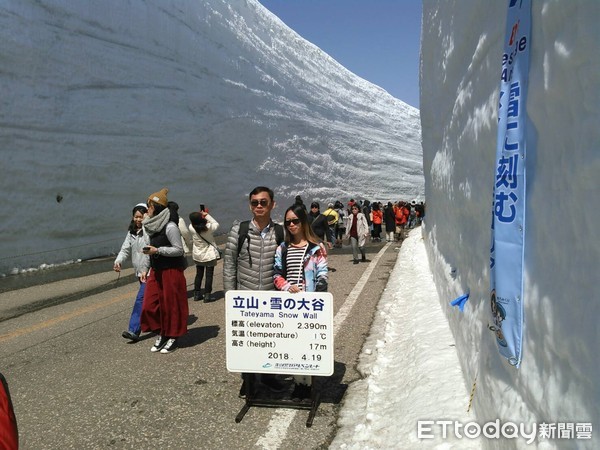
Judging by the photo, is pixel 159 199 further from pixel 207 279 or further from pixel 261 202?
pixel 207 279

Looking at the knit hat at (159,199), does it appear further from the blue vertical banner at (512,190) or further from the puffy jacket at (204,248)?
the blue vertical banner at (512,190)

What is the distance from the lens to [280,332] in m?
3.81

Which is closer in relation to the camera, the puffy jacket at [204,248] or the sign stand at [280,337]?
the sign stand at [280,337]

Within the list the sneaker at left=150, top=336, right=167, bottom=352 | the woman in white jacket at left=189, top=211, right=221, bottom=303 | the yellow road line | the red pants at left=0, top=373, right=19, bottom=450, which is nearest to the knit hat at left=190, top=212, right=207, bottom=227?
the woman in white jacket at left=189, top=211, right=221, bottom=303

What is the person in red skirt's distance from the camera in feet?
17.6

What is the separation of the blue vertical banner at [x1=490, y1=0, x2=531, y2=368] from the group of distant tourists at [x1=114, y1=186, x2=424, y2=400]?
1856mm

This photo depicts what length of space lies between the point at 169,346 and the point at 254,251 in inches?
79.8

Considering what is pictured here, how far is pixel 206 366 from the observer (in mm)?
4836

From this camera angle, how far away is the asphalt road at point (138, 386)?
11.3 ft

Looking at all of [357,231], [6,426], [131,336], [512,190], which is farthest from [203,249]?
[6,426]

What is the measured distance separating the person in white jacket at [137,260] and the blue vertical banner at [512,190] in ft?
15.0

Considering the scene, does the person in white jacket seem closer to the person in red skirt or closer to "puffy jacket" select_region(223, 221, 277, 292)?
the person in red skirt

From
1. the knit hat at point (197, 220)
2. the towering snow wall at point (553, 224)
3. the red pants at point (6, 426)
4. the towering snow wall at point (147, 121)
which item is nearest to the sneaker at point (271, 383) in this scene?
the towering snow wall at point (553, 224)

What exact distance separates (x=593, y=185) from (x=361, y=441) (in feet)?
7.92
